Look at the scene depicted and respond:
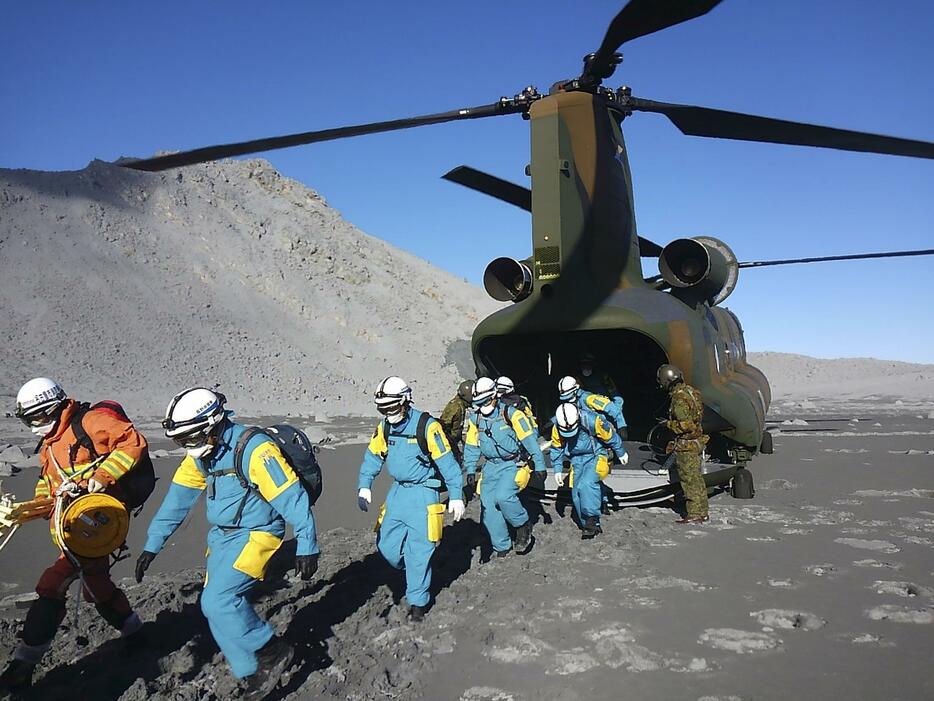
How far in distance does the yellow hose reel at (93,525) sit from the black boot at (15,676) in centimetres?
66

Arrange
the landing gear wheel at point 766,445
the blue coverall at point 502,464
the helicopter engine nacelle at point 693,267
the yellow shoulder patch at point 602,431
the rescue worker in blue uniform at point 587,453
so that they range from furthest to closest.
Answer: the landing gear wheel at point 766,445
the helicopter engine nacelle at point 693,267
the yellow shoulder patch at point 602,431
the rescue worker in blue uniform at point 587,453
the blue coverall at point 502,464

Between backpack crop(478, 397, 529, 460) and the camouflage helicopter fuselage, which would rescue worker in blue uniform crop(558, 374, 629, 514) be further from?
backpack crop(478, 397, 529, 460)

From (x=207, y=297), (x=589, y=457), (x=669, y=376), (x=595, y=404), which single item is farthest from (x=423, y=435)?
(x=207, y=297)

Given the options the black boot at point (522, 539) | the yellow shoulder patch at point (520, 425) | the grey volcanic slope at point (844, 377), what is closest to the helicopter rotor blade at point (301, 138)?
the yellow shoulder patch at point (520, 425)

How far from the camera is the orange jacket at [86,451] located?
430 cm

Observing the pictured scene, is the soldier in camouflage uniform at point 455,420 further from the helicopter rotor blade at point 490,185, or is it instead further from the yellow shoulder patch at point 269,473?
the yellow shoulder patch at point 269,473

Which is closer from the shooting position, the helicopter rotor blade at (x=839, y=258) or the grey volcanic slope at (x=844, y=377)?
the helicopter rotor blade at (x=839, y=258)

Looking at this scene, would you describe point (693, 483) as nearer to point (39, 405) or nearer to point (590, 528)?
point (590, 528)

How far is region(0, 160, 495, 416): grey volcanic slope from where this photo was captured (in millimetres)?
27969

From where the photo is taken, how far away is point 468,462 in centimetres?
708

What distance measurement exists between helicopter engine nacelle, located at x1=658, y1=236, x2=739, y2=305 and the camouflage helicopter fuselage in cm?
10

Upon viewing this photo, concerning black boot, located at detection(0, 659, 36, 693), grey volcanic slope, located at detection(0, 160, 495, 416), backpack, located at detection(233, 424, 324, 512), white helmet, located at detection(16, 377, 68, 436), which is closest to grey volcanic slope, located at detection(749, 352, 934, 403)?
grey volcanic slope, located at detection(0, 160, 495, 416)

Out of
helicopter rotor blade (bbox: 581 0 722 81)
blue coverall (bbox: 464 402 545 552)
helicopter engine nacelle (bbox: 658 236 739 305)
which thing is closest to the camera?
helicopter rotor blade (bbox: 581 0 722 81)

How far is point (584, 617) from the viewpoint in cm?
467
